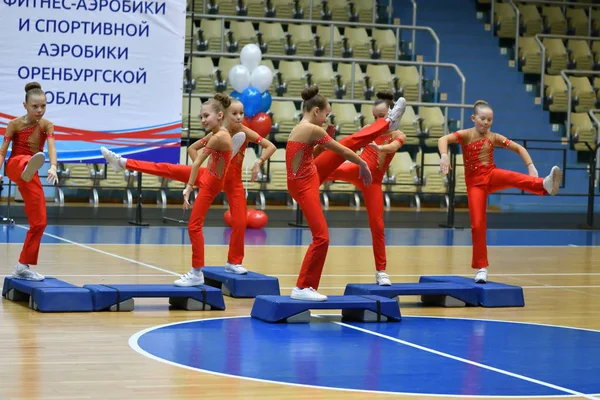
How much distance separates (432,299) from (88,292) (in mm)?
3041

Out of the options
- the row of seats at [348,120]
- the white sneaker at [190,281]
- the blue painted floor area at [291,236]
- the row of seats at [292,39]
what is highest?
the row of seats at [292,39]

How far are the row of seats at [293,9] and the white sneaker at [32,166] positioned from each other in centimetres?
1189

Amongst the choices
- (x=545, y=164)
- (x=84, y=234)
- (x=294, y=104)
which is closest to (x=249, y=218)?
(x=84, y=234)

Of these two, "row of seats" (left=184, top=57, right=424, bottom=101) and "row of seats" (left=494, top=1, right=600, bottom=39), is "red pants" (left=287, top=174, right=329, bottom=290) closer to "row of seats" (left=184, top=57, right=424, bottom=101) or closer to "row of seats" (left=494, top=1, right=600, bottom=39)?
"row of seats" (left=184, top=57, right=424, bottom=101)

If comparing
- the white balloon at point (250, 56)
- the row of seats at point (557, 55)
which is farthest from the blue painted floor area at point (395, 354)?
the row of seats at point (557, 55)

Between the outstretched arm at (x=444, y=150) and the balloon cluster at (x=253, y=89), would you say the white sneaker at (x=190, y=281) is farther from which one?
the balloon cluster at (x=253, y=89)

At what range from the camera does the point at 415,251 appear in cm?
1388

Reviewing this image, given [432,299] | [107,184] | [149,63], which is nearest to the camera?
[432,299]

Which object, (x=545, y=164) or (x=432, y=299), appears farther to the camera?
(x=545, y=164)

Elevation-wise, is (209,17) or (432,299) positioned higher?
(209,17)

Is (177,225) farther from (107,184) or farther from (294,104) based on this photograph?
A: (294,104)

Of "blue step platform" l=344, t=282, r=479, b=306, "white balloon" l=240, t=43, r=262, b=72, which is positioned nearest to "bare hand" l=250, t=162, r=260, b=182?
"blue step platform" l=344, t=282, r=479, b=306

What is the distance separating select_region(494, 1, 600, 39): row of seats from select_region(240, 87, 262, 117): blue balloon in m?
8.62

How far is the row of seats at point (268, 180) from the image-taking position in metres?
16.8
